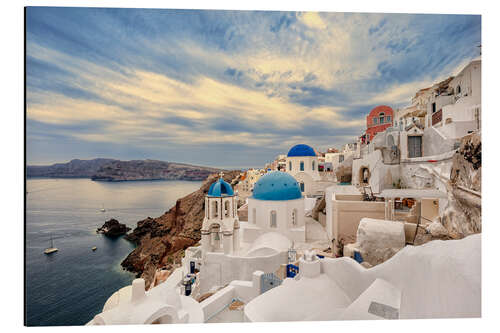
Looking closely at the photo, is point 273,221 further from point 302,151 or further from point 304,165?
point 302,151

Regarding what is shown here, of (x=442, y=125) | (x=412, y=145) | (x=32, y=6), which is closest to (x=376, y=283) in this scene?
(x=442, y=125)

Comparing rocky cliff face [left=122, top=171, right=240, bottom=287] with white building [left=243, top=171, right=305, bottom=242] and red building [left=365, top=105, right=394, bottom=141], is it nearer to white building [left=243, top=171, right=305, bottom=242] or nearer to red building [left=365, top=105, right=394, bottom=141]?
white building [left=243, top=171, right=305, bottom=242]

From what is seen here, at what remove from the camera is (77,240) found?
141 inches

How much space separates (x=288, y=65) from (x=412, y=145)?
2997mm

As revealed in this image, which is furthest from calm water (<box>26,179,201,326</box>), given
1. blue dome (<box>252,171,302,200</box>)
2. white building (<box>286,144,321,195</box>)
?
white building (<box>286,144,321,195</box>)

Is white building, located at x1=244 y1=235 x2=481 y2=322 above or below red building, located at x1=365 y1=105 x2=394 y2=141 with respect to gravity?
below

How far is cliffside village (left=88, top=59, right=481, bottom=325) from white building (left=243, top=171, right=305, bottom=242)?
0.10 feet

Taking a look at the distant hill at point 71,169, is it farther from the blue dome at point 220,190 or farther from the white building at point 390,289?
the white building at point 390,289

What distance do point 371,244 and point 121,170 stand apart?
4.46m

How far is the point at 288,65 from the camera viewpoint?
3.28 meters

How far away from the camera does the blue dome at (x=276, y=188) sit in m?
6.01

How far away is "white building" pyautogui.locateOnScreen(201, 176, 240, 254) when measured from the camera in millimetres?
5188

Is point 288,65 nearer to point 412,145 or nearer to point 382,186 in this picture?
point 412,145

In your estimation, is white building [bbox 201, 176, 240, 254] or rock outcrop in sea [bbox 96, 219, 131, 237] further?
white building [bbox 201, 176, 240, 254]
